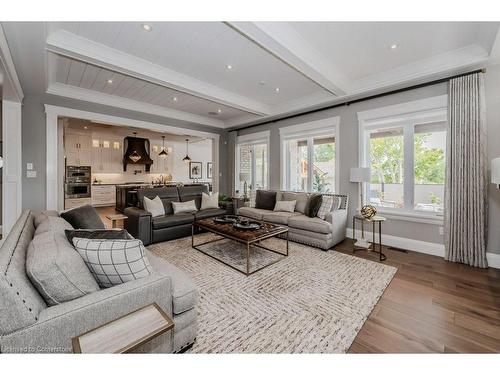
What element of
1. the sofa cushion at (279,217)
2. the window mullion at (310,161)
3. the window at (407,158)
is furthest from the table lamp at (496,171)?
the window mullion at (310,161)

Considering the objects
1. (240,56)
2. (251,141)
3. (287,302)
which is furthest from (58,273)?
(251,141)

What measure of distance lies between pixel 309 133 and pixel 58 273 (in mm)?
4840

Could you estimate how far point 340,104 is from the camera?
14.7 feet

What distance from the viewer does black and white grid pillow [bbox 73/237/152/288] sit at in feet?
4.44

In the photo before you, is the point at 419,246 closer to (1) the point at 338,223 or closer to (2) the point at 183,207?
(1) the point at 338,223

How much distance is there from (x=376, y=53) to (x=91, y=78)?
4.33m

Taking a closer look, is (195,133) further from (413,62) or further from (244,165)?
(413,62)

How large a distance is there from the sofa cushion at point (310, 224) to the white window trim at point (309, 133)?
1.11 metres

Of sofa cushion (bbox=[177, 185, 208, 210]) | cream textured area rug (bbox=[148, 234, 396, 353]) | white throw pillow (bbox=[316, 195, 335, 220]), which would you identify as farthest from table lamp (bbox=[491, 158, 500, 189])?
sofa cushion (bbox=[177, 185, 208, 210])

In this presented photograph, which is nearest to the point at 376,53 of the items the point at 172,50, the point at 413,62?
the point at 413,62

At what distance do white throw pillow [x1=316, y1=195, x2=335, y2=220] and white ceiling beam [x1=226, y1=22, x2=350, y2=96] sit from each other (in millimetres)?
1894

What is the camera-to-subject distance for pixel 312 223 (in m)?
3.78

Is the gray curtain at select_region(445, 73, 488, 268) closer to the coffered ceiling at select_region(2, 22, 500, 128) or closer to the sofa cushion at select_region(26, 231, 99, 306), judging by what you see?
the coffered ceiling at select_region(2, 22, 500, 128)

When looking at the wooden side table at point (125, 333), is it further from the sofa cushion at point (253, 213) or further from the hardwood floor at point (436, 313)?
the sofa cushion at point (253, 213)
